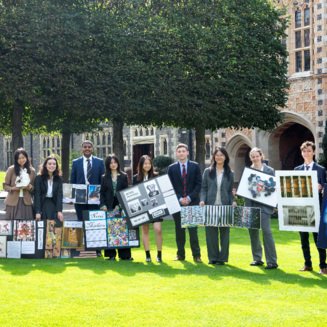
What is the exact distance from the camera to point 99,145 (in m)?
55.9

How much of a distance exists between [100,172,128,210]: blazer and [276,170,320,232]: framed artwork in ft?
10.7

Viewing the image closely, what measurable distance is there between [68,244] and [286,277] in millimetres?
4661

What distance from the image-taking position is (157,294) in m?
9.96

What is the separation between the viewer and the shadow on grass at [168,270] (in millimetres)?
11219

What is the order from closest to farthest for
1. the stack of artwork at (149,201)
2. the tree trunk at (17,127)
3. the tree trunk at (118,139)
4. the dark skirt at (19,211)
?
1. the stack of artwork at (149,201)
2. the dark skirt at (19,211)
3. the tree trunk at (17,127)
4. the tree trunk at (118,139)

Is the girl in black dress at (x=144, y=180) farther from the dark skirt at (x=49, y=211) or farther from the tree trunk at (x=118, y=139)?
the tree trunk at (x=118, y=139)

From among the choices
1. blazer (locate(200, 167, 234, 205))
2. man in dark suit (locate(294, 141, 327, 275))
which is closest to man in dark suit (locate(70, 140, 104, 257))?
blazer (locate(200, 167, 234, 205))

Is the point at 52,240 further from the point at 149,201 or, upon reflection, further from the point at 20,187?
the point at 149,201

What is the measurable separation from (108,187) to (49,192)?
122 cm

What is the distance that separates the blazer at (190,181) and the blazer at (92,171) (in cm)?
190

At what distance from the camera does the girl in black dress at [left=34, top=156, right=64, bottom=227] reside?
47.0 feet

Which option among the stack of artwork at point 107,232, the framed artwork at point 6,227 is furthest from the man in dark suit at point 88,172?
the framed artwork at point 6,227

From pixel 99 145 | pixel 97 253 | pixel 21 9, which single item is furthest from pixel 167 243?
pixel 99 145

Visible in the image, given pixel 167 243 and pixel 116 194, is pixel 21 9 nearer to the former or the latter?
pixel 167 243
